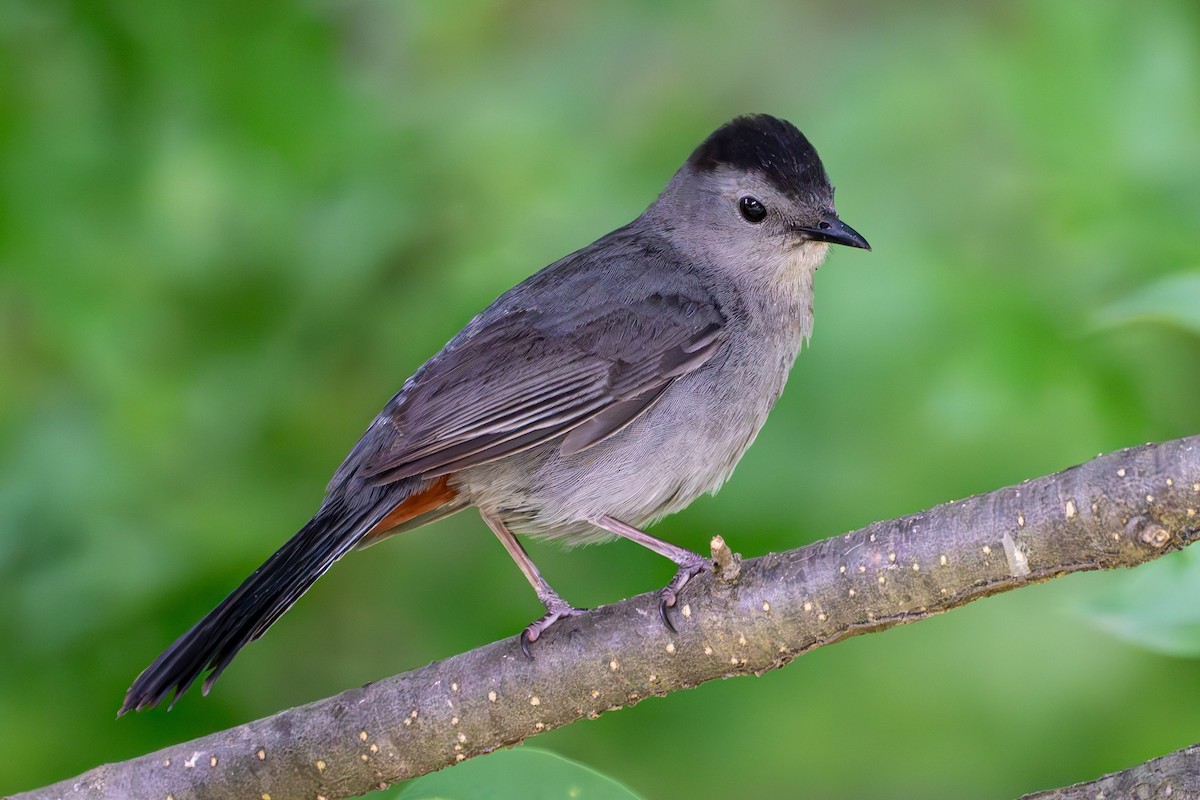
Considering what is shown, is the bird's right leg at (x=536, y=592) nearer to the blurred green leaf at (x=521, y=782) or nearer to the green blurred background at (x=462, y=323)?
the green blurred background at (x=462, y=323)

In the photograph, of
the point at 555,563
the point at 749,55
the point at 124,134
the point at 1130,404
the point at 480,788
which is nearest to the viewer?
the point at 480,788

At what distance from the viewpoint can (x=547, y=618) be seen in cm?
288

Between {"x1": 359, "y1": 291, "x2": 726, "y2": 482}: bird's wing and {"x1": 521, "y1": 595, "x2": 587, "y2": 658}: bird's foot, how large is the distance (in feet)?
1.31

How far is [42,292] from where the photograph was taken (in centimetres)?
336

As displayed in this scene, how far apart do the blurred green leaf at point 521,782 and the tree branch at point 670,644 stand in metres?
0.47

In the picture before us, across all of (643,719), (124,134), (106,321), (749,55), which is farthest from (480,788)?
(749,55)

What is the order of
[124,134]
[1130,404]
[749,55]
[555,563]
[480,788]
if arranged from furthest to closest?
[749,55] < [555,563] < [124,134] < [1130,404] < [480,788]

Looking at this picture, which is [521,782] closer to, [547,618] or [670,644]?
[670,644]

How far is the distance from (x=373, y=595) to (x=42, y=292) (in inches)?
52.0

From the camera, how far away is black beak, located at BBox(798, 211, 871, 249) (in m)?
3.47

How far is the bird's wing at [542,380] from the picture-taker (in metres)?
3.21

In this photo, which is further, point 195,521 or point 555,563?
point 555,563

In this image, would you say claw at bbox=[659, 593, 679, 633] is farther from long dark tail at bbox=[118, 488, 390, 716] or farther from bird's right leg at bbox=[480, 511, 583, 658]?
long dark tail at bbox=[118, 488, 390, 716]

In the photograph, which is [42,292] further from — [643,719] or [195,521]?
[643,719]
